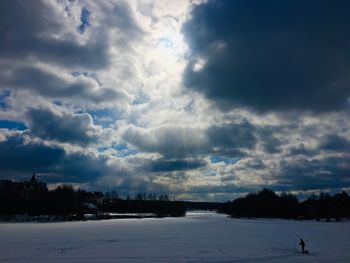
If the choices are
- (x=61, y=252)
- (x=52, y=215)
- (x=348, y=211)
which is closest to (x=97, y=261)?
(x=61, y=252)

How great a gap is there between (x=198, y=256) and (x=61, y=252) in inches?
391

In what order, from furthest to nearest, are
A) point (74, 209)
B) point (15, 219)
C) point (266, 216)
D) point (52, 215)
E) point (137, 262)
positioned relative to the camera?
point (266, 216), point (74, 209), point (52, 215), point (15, 219), point (137, 262)

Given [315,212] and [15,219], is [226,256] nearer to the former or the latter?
[15,219]

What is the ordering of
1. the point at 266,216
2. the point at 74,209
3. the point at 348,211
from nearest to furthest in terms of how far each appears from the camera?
the point at 74,209 < the point at 348,211 < the point at 266,216

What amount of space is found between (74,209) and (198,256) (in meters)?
104

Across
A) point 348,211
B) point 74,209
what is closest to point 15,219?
point 74,209

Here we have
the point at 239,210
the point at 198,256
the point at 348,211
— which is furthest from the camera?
the point at 239,210

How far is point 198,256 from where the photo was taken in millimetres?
27969

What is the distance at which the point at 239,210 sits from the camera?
17675 centimetres

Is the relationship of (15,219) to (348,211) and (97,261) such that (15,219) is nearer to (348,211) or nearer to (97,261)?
(97,261)

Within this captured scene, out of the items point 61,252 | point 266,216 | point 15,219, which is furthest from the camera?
point 266,216

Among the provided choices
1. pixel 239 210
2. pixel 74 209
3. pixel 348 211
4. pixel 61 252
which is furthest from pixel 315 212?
pixel 61 252

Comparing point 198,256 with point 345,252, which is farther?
point 345,252

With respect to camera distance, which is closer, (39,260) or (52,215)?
(39,260)
